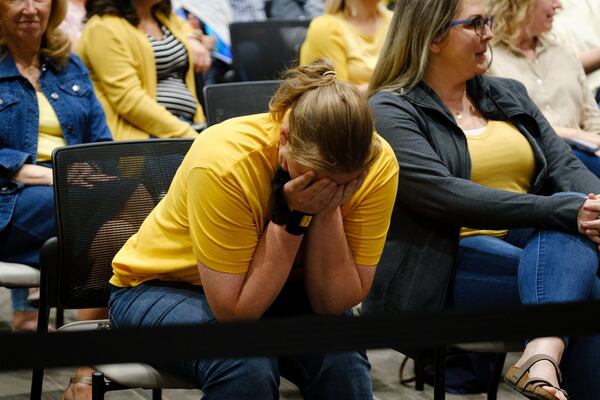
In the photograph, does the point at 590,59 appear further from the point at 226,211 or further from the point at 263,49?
the point at 226,211

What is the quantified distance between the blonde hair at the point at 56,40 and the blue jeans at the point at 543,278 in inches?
53.6

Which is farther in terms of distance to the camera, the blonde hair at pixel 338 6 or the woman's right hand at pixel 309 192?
the blonde hair at pixel 338 6

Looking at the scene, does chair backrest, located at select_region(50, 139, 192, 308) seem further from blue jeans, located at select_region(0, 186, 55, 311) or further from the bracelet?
the bracelet

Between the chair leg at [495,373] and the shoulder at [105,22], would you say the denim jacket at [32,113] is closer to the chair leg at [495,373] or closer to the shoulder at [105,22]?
the shoulder at [105,22]

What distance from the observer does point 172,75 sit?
12.5 feet

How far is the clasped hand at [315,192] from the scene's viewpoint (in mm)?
1792

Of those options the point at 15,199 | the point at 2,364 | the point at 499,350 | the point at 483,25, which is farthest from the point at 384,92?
the point at 2,364

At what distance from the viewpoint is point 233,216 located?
1874mm

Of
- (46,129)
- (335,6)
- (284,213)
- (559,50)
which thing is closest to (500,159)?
(284,213)

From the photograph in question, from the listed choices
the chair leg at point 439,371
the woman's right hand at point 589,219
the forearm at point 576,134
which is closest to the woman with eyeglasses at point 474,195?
the woman's right hand at point 589,219

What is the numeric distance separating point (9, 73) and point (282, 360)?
1.37 meters

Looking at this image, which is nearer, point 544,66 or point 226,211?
point 226,211

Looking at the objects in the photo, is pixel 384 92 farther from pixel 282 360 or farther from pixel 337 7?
pixel 337 7

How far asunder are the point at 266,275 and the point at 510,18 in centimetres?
184
